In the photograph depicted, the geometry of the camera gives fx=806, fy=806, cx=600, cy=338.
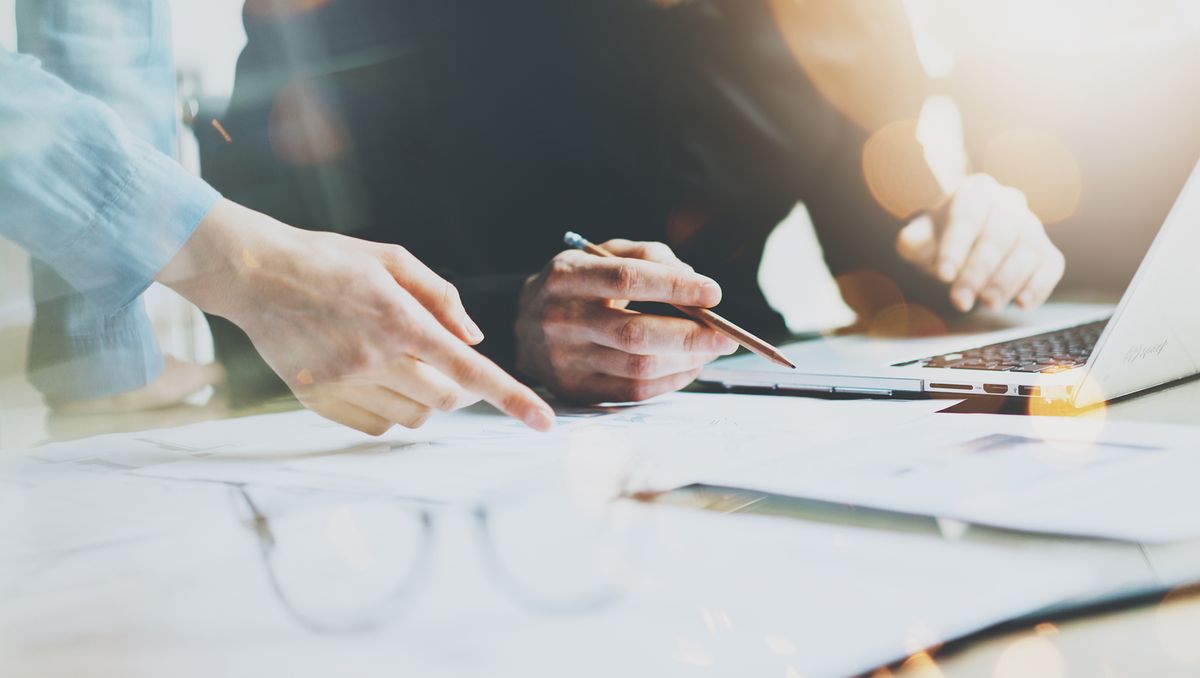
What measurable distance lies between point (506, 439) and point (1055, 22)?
105 centimetres

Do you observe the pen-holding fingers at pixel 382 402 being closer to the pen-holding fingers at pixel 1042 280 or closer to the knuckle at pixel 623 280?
the knuckle at pixel 623 280

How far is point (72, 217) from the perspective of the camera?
0.33 meters

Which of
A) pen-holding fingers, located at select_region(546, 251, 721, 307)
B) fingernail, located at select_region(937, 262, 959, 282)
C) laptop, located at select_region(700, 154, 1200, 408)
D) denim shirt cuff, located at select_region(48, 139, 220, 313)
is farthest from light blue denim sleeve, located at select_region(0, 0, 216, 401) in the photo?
fingernail, located at select_region(937, 262, 959, 282)

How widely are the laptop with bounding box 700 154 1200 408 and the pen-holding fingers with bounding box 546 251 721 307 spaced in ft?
0.27

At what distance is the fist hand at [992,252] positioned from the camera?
68cm

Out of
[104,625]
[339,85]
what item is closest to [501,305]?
[339,85]

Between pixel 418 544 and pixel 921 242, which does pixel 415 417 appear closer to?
pixel 418 544

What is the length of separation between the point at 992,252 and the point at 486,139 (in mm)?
439

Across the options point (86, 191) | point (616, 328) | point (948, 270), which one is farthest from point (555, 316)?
point (948, 270)

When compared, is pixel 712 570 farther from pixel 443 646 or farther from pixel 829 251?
pixel 829 251

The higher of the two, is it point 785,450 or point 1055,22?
point 1055,22

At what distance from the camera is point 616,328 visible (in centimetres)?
47

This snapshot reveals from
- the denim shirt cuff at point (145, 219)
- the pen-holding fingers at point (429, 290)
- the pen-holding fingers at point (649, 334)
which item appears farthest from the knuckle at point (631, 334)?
the denim shirt cuff at point (145, 219)

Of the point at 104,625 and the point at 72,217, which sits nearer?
the point at 104,625
